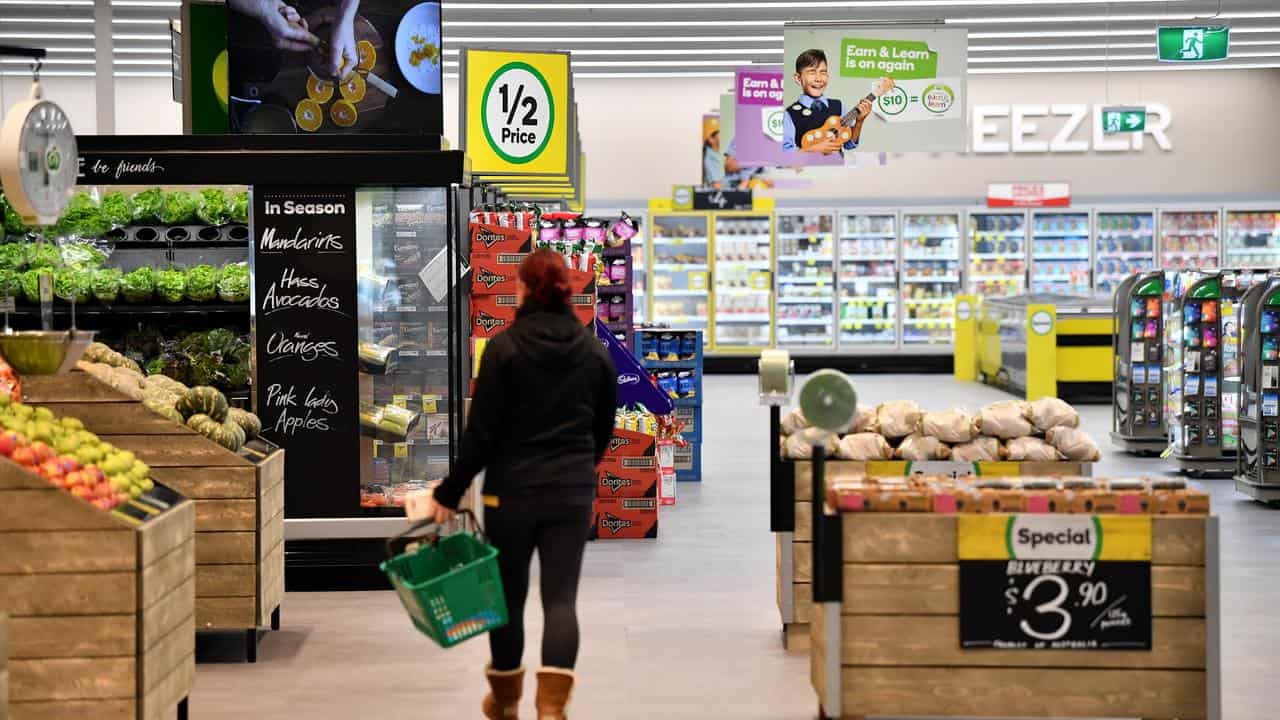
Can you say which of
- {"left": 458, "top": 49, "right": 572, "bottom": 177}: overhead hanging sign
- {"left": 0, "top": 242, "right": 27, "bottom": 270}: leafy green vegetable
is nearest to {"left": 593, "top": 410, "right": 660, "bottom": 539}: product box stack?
{"left": 458, "top": 49, "right": 572, "bottom": 177}: overhead hanging sign

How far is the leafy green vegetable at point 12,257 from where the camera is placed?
684 centimetres

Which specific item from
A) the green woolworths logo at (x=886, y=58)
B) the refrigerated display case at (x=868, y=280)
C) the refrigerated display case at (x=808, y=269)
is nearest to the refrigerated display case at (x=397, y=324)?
the green woolworths logo at (x=886, y=58)

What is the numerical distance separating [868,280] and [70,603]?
16.3m

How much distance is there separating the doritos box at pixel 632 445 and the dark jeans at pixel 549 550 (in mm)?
3777

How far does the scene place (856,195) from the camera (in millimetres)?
20406

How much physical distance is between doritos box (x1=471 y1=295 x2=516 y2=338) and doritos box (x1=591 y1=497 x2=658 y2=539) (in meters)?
1.09

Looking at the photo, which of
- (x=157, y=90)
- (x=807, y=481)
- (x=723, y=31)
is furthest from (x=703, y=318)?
(x=807, y=481)

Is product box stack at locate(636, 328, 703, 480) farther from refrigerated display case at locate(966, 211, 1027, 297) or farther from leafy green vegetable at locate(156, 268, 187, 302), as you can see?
refrigerated display case at locate(966, 211, 1027, 297)

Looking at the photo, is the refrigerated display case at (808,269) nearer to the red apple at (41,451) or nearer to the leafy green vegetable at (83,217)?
the leafy green vegetable at (83,217)

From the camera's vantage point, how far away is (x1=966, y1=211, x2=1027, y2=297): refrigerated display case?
1947 cm

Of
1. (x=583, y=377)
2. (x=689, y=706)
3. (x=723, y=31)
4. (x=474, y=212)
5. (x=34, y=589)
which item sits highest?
(x=723, y=31)

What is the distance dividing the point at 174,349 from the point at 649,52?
11623mm

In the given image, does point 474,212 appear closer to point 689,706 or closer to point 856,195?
point 689,706

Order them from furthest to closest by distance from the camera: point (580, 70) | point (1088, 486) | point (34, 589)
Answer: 1. point (580, 70)
2. point (1088, 486)
3. point (34, 589)
